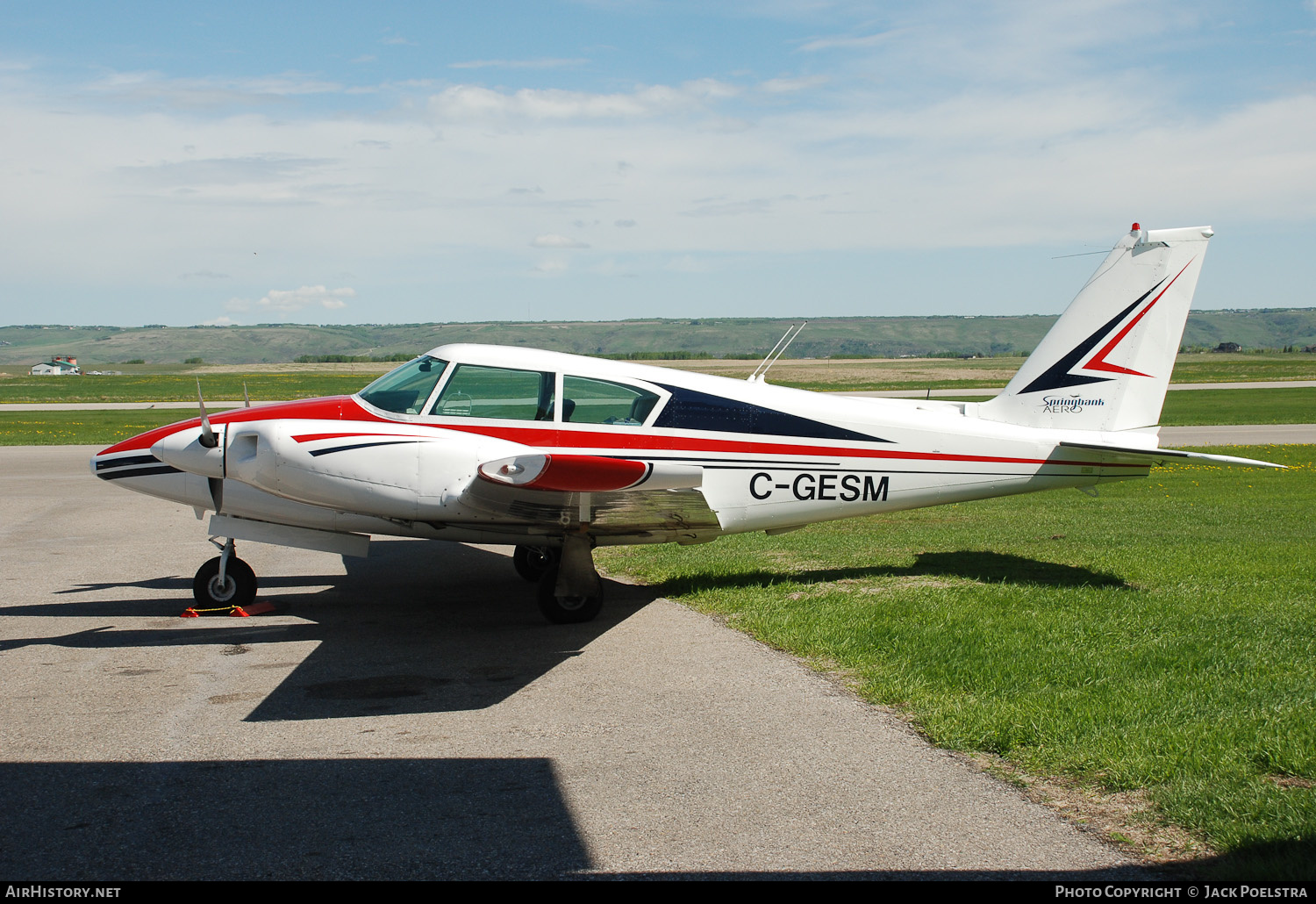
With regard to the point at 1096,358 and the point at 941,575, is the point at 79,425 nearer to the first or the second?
the point at 941,575

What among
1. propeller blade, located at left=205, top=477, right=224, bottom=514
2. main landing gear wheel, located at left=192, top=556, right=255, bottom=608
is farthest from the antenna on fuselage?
main landing gear wheel, located at left=192, top=556, right=255, bottom=608

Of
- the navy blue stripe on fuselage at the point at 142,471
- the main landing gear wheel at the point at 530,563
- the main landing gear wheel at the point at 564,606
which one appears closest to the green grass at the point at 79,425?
the navy blue stripe on fuselage at the point at 142,471

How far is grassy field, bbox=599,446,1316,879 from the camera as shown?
183 inches

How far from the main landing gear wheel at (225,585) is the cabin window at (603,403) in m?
3.49

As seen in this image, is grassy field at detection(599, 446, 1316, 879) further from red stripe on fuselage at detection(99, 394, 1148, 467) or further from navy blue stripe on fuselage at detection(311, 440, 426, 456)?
navy blue stripe on fuselage at detection(311, 440, 426, 456)

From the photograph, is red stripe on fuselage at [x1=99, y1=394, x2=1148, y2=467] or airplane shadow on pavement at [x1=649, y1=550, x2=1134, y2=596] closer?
red stripe on fuselage at [x1=99, y1=394, x2=1148, y2=467]

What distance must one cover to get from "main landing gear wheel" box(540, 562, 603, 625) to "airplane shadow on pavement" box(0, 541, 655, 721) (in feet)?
0.27

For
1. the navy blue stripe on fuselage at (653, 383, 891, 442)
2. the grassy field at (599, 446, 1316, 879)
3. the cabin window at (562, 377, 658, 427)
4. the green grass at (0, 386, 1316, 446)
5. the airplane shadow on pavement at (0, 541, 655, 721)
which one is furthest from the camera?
the green grass at (0, 386, 1316, 446)

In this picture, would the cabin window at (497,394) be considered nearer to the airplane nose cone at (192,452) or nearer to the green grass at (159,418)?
the airplane nose cone at (192,452)

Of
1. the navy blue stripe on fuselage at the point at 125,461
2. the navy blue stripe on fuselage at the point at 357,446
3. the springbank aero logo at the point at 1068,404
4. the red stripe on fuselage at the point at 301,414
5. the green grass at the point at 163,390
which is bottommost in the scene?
the green grass at the point at 163,390

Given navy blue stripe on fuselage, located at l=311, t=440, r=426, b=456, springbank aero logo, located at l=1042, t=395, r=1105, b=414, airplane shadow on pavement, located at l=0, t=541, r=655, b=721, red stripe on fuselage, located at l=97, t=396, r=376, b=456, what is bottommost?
airplane shadow on pavement, located at l=0, t=541, r=655, b=721

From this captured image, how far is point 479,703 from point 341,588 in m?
4.30

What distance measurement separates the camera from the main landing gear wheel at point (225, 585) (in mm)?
8711
